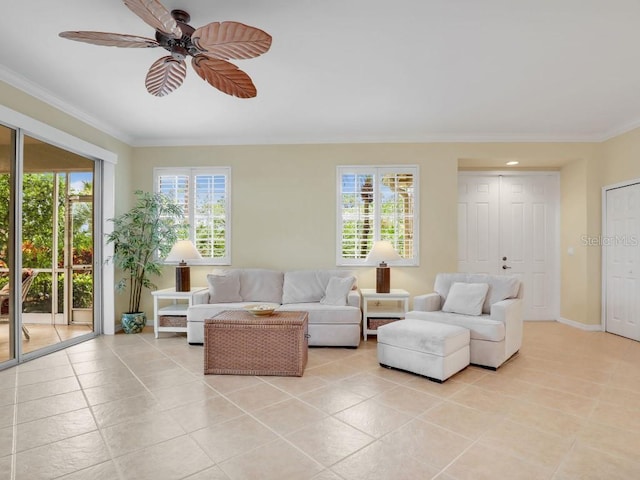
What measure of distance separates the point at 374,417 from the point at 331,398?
422mm

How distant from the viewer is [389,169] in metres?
5.14

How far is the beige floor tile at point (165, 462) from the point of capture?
182 centimetres

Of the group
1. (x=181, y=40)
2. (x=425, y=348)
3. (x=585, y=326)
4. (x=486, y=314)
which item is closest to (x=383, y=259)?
(x=486, y=314)

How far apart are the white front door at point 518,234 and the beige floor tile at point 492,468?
12.9 feet

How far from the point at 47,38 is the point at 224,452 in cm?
331

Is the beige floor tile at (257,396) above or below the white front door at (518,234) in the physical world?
below

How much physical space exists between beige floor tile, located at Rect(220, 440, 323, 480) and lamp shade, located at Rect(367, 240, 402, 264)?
9.46ft

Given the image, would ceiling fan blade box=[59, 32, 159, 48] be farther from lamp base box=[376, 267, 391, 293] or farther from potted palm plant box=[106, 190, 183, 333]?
lamp base box=[376, 267, 391, 293]

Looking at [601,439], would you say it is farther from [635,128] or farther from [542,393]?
[635,128]

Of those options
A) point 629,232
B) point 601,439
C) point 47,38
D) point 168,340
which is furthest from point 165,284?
point 629,232

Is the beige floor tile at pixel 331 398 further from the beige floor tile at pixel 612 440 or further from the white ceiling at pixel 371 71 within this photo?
the white ceiling at pixel 371 71

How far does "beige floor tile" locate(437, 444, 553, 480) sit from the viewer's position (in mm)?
1817

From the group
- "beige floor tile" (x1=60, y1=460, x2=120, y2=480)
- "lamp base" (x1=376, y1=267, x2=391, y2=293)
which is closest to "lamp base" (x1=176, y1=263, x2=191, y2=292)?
"lamp base" (x1=376, y1=267, x2=391, y2=293)

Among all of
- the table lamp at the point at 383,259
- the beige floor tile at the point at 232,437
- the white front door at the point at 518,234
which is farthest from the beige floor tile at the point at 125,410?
the white front door at the point at 518,234
